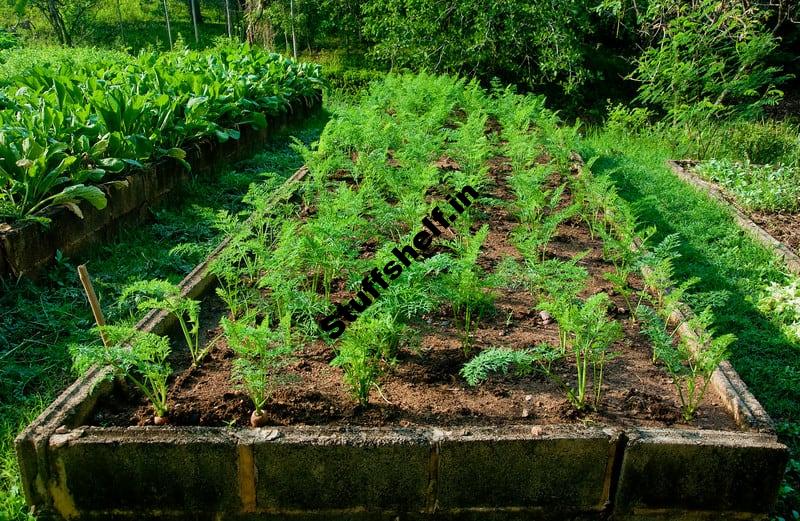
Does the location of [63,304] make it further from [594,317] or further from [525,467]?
[594,317]

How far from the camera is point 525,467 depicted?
2.63 m

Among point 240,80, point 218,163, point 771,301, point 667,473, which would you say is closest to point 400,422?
point 667,473

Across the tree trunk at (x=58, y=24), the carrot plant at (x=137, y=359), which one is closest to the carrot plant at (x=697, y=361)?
the carrot plant at (x=137, y=359)

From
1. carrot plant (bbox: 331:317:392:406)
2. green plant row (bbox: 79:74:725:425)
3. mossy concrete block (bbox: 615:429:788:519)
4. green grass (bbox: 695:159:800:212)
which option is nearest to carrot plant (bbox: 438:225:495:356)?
green plant row (bbox: 79:74:725:425)

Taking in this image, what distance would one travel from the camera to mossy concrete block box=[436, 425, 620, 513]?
260 cm

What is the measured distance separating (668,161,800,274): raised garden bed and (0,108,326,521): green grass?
392 centimetres

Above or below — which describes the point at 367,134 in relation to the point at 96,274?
above

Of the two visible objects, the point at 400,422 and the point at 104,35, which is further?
the point at 104,35

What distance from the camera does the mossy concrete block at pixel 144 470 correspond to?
2537mm

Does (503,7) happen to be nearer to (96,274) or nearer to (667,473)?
(96,274)

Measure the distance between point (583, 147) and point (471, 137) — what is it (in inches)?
122

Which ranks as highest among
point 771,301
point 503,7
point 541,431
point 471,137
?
point 503,7

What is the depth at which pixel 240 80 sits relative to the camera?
827cm

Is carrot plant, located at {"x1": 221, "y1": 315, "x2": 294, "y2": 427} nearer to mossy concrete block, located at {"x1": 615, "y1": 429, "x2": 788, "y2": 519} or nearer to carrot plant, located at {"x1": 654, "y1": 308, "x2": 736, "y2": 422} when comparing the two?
mossy concrete block, located at {"x1": 615, "y1": 429, "x2": 788, "y2": 519}
